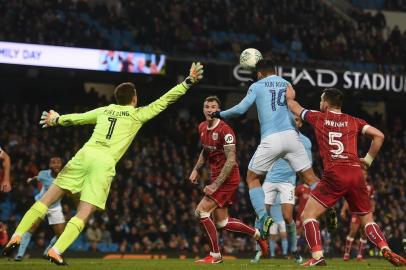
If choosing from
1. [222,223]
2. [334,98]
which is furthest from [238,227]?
[334,98]

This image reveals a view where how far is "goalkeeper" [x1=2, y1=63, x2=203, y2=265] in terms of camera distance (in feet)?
33.1

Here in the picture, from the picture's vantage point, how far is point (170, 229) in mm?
24406

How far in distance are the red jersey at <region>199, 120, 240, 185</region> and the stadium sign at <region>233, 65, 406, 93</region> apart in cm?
1598

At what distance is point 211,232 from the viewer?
42.5 feet

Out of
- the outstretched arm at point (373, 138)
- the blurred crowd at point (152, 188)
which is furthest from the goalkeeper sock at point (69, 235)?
the blurred crowd at point (152, 188)

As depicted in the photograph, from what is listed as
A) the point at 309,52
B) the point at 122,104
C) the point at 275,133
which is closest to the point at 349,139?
the point at 275,133

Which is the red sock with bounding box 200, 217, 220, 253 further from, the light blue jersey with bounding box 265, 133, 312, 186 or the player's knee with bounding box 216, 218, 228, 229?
the light blue jersey with bounding box 265, 133, 312, 186

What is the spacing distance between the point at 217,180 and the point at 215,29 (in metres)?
20.2

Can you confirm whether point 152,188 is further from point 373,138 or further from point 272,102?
point 373,138

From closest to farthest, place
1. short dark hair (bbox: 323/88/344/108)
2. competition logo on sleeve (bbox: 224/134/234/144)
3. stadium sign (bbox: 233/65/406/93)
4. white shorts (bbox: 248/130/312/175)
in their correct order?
short dark hair (bbox: 323/88/344/108) → white shorts (bbox: 248/130/312/175) → competition logo on sleeve (bbox: 224/134/234/144) → stadium sign (bbox: 233/65/406/93)

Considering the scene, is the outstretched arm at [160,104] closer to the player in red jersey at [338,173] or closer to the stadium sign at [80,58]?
the player in red jersey at [338,173]

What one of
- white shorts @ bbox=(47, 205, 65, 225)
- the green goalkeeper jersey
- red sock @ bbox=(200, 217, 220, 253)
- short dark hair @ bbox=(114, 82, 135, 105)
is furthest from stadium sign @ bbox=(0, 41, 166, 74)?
short dark hair @ bbox=(114, 82, 135, 105)

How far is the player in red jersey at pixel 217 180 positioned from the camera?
12.8 m

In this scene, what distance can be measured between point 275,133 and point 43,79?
19.5m
